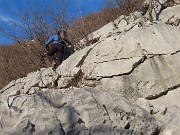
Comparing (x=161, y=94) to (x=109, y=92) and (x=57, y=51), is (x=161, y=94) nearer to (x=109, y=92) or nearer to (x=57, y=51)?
(x=109, y=92)

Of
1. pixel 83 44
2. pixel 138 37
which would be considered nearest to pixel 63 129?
pixel 138 37

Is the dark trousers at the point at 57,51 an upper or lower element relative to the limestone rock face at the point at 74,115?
upper

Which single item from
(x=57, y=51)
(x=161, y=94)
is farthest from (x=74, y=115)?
(x=57, y=51)

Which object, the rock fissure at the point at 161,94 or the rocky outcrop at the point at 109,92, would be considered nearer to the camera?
the rocky outcrop at the point at 109,92

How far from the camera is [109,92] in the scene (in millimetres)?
5148

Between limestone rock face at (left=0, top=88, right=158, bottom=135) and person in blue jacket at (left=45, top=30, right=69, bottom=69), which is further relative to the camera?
person in blue jacket at (left=45, top=30, right=69, bottom=69)

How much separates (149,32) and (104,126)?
3129mm

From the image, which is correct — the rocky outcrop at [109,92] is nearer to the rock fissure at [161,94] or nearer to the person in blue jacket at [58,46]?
the rock fissure at [161,94]

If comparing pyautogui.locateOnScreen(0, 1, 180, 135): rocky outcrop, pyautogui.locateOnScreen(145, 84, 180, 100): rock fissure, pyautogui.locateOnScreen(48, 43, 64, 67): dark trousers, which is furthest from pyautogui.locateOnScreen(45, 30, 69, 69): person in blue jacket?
pyautogui.locateOnScreen(145, 84, 180, 100): rock fissure

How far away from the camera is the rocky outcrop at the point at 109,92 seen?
4.36m

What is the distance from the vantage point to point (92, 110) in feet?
14.8

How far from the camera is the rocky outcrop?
172 inches

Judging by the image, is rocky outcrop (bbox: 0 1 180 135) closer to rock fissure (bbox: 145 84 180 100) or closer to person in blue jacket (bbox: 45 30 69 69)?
rock fissure (bbox: 145 84 180 100)

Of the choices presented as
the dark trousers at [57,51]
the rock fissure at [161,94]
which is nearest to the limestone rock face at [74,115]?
the rock fissure at [161,94]
